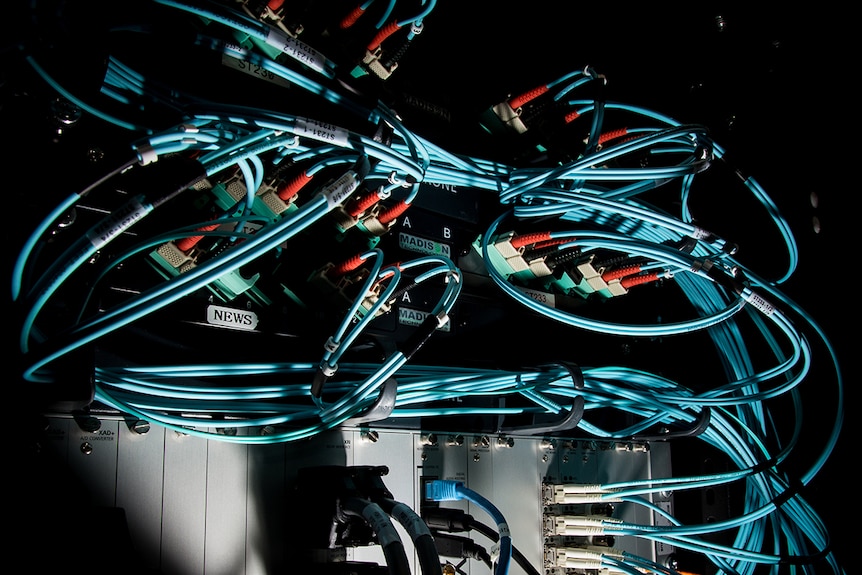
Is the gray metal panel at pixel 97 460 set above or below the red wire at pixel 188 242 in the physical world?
below

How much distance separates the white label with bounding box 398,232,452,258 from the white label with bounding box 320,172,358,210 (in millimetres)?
390

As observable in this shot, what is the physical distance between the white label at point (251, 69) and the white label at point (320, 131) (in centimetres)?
26

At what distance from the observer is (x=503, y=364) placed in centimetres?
139

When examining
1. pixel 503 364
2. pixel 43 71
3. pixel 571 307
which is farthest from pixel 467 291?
pixel 43 71

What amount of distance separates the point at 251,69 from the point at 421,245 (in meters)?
0.46

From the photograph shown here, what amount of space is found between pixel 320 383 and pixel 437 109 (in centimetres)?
66

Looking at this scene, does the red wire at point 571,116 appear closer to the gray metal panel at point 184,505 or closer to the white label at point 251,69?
the white label at point 251,69

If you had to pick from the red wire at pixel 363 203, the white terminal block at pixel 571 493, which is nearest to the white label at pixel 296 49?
the red wire at pixel 363 203

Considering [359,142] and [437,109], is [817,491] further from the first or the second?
[359,142]

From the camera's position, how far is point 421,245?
4.32ft

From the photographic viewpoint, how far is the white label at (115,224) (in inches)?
29.6

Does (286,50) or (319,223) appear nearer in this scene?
(286,50)

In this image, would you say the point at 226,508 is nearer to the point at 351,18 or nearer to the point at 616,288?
the point at 351,18

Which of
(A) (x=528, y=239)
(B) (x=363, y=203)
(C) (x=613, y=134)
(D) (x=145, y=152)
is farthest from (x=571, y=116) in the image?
(D) (x=145, y=152)
